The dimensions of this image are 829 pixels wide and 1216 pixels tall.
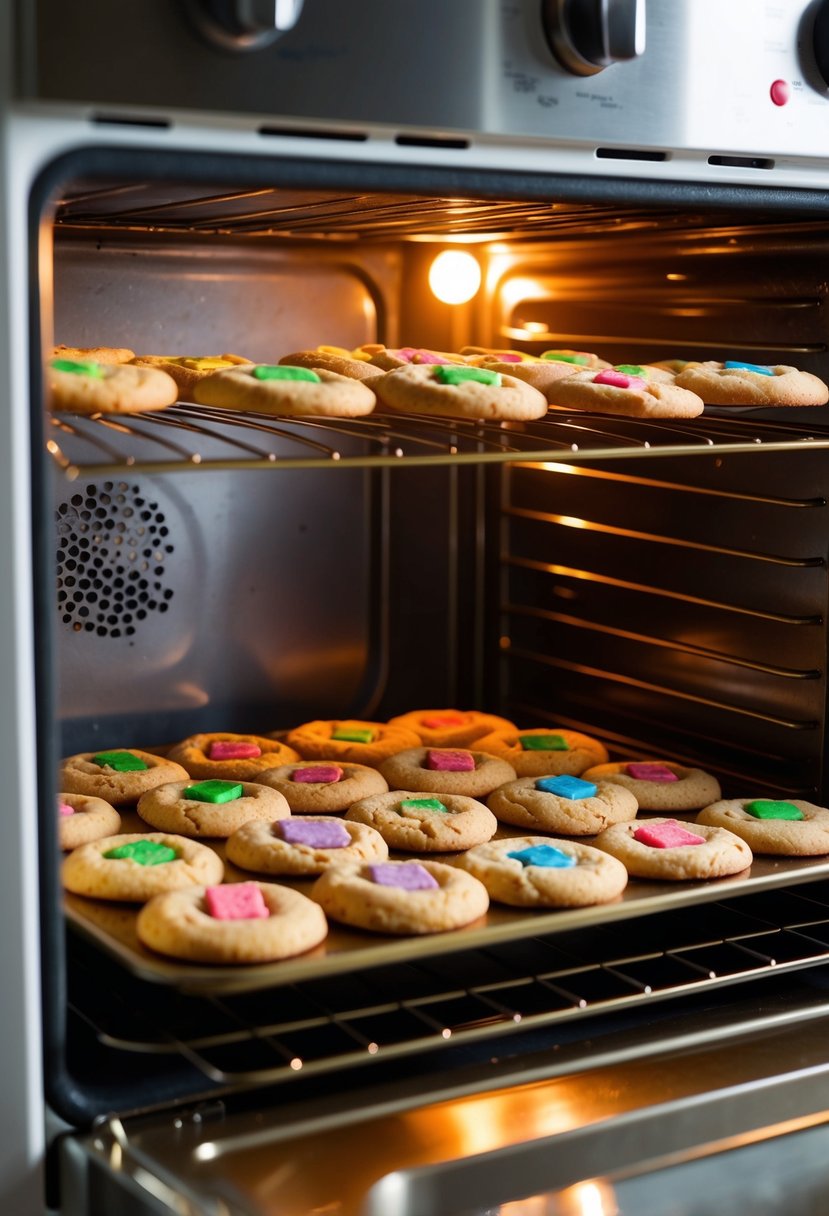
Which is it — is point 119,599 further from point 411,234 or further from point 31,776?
point 31,776

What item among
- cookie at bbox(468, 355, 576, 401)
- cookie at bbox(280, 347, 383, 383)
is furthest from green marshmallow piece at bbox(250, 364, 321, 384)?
cookie at bbox(468, 355, 576, 401)

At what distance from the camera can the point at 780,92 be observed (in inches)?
52.7

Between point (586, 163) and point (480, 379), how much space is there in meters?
0.32

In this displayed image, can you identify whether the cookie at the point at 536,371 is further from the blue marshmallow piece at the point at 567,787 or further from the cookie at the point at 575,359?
the blue marshmallow piece at the point at 567,787

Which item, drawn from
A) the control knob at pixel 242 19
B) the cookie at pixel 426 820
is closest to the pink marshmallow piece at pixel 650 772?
the cookie at pixel 426 820

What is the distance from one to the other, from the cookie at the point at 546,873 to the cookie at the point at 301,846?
0.33 feet

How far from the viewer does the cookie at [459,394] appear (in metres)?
1.52

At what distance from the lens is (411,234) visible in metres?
1.92

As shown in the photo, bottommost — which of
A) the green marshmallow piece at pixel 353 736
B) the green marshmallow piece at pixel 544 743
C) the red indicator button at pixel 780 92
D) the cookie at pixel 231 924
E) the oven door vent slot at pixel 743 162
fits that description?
the cookie at pixel 231 924

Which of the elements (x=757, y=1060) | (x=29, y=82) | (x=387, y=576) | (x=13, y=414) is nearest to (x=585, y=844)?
(x=757, y=1060)

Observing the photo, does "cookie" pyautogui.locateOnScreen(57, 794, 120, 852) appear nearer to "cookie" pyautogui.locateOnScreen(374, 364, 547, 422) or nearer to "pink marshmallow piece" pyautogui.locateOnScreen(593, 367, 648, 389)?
"cookie" pyautogui.locateOnScreen(374, 364, 547, 422)

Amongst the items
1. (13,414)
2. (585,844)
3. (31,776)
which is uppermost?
(13,414)

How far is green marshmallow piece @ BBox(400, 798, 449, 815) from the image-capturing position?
1.60m

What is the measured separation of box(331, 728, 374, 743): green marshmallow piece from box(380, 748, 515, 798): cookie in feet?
0.24
